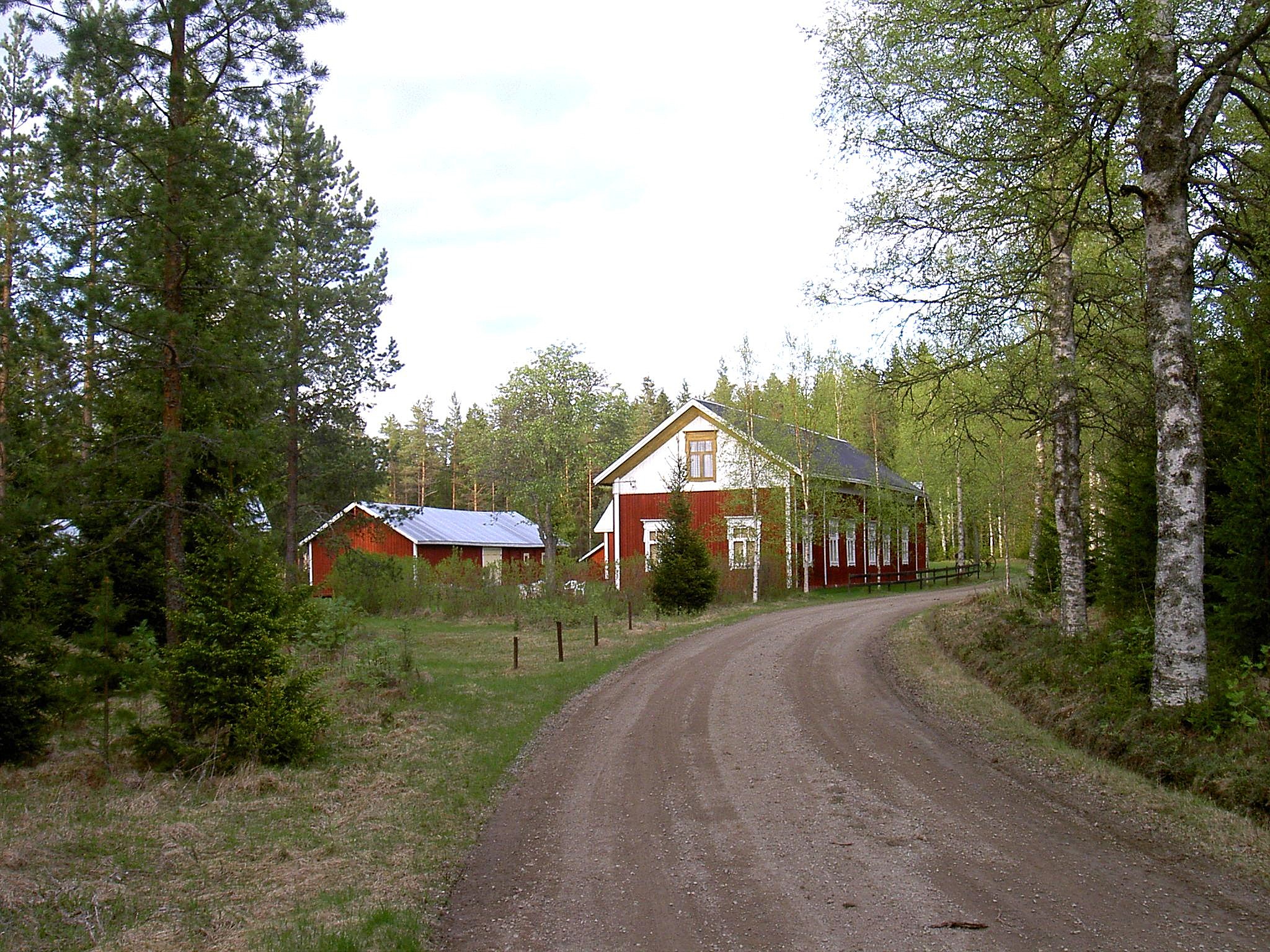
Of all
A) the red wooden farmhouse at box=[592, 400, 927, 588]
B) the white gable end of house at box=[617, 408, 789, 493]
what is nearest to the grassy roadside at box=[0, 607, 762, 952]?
the red wooden farmhouse at box=[592, 400, 927, 588]

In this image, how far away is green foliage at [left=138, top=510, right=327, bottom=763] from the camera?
8.61 m

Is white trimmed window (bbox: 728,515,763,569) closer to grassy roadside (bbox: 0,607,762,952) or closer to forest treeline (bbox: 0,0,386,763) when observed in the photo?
grassy roadside (bbox: 0,607,762,952)

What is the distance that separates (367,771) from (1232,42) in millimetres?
10788

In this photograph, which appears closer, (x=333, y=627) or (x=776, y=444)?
(x=333, y=627)

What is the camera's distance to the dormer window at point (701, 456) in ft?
107

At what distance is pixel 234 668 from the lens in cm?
874

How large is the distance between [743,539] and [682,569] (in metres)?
6.51

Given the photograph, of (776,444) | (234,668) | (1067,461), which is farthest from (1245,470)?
(776,444)

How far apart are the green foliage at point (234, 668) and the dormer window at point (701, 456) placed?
2409 centimetres

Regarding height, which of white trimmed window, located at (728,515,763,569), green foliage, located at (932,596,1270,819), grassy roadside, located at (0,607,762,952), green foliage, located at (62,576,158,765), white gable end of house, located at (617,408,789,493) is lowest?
grassy roadside, located at (0,607,762,952)

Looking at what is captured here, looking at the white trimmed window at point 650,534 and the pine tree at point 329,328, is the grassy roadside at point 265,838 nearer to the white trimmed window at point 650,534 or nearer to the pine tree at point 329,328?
the pine tree at point 329,328

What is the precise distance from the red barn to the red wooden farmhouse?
15.3 ft

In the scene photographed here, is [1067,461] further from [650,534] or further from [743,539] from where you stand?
[650,534]

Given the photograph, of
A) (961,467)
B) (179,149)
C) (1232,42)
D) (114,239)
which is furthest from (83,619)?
(961,467)
